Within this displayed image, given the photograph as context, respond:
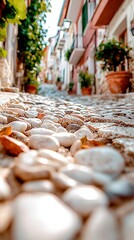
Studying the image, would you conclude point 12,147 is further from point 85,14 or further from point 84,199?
point 85,14

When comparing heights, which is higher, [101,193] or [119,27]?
[119,27]

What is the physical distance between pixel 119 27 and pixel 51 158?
19.8ft

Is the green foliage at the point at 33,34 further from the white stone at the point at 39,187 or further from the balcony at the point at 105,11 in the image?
the white stone at the point at 39,187

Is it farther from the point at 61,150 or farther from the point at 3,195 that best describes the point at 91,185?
the point at 61,150

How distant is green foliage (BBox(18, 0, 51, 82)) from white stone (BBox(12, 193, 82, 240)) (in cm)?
780

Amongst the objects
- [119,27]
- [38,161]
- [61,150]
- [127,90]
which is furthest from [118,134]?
[119,27]

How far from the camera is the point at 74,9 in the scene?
36.6ft

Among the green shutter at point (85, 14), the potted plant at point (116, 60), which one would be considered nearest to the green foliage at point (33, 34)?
the green shutter at point (85, 14)

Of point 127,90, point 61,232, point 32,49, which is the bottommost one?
point 61,232

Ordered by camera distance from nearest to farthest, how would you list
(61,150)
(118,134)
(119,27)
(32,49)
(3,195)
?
(3,195) → (61,150) → (118,134) → (119,27) → (32,49)

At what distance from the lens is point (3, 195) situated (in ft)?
1.62

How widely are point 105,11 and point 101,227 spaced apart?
251 inches

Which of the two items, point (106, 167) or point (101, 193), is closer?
point (101, 193)

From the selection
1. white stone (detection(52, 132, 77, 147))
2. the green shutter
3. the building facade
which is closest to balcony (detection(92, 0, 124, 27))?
the building facade
